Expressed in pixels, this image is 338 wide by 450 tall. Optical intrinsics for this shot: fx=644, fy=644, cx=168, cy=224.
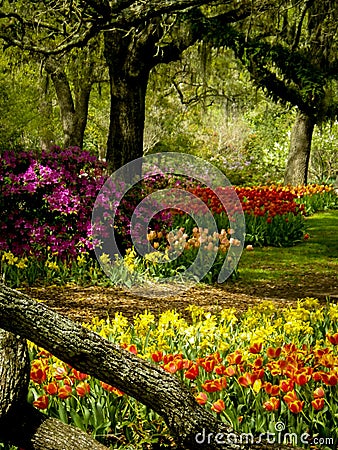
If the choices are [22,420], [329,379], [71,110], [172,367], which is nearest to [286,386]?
[329,379]

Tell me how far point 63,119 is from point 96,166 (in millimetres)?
8518

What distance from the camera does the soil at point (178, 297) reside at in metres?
6.08

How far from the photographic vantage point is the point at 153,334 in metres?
3.86

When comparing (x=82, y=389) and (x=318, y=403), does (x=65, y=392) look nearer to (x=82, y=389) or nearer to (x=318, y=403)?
(x=82, y=389)

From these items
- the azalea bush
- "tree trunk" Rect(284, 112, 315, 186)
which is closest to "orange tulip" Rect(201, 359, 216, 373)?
the azalea bush

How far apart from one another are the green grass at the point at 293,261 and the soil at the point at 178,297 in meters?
0.43

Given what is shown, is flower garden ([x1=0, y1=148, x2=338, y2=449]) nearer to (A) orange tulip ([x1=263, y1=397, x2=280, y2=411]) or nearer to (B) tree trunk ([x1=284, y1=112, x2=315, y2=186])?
(A) orange tulip ([x1=263, y1=397, x2=280, y2=411])

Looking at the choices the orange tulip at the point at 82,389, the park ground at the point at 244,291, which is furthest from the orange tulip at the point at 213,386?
the park ground at the point at 244,291

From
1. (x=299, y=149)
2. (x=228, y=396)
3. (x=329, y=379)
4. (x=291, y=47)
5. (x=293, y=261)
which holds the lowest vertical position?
(x=228, y=396)

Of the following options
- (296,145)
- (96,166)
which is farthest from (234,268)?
(296,145)

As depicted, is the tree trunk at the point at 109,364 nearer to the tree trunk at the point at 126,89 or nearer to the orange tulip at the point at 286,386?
the orange tulip at the point at 286,386

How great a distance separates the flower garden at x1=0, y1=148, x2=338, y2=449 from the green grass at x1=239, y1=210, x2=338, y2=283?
2.00 ft

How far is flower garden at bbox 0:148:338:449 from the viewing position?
2789 millimetres

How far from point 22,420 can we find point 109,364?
43cm
